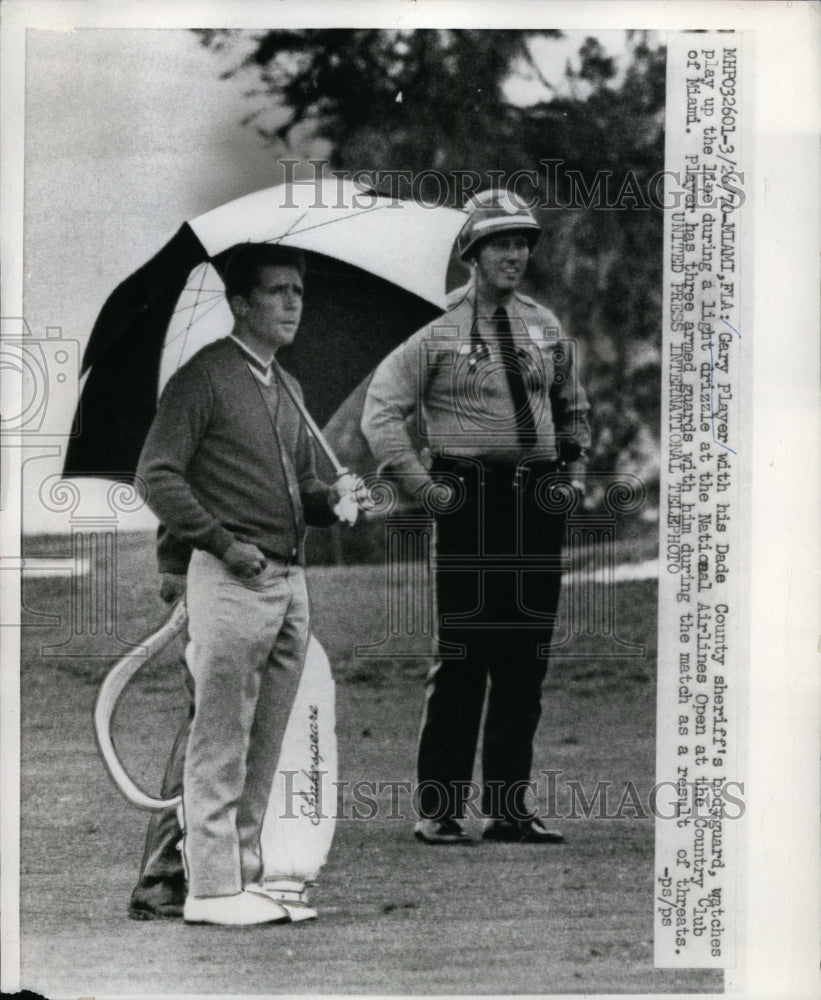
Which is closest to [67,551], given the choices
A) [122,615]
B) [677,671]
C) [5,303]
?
[122,615]

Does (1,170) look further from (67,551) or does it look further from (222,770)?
(222,770)

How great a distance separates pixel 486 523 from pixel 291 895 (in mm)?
1283

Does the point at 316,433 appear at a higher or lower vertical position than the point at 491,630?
higher

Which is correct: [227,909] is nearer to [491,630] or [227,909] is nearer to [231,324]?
[491,630]

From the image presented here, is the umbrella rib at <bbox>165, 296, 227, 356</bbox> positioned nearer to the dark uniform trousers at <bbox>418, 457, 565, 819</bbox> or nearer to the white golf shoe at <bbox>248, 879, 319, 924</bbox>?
the dark uniform trousers at <bbox>418, 457, 565, 819</bbox>

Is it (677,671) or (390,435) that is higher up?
(390,435)

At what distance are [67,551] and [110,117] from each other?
4.34 feet

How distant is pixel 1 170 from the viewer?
4.23 m

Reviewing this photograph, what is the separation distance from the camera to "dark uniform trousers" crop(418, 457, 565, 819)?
4.26 m

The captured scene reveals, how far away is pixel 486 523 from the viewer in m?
4.26

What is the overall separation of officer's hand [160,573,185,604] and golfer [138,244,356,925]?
0.03 metres

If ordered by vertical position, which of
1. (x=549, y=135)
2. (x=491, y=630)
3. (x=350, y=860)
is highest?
(x=549, y=135)

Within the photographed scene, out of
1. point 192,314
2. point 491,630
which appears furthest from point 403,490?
point 192,314

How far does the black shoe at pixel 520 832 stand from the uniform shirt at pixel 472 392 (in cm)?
109
